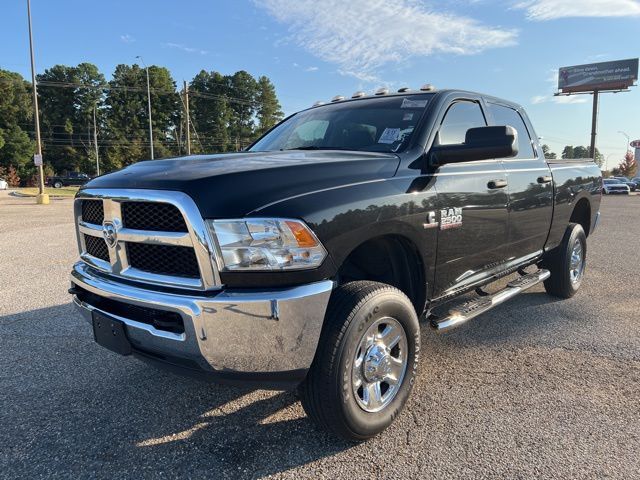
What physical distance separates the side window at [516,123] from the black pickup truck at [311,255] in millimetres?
839

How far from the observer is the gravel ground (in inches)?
90.9

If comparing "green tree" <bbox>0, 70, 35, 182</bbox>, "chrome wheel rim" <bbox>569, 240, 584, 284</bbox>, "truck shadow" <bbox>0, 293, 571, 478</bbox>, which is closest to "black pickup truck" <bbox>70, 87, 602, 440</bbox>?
"truck shadow" <bbox>0, 293, 571, 478</bbox>

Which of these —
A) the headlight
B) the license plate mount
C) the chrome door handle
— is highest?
the chrome door handle

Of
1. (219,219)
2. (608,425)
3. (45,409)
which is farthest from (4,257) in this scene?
(608,425)

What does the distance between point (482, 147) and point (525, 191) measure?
1394mm

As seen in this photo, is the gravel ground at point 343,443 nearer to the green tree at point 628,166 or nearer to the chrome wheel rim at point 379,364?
the chrome wheel rim at point 379,364

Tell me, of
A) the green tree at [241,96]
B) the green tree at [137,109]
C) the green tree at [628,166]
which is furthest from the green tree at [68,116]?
the green tree at [628,166]

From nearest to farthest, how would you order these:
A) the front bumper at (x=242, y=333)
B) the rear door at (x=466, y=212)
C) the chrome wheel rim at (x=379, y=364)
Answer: the front bumper at (x=242, y=333), the chrome wheel rim at (x=379, y=364), the rear door at (x=466, y=212)

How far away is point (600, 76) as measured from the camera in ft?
205

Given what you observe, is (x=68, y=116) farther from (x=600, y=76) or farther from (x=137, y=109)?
(x=600, y=76)

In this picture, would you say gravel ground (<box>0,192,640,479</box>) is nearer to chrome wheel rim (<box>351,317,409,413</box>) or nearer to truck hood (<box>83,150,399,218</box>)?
chrome wheel rim (<box>351,317,409,413</box>)

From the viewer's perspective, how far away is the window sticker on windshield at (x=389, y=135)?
3143mm

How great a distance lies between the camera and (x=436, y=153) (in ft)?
9.47

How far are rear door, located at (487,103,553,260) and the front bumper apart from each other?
7.35 feet
